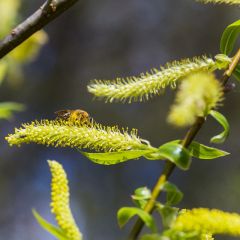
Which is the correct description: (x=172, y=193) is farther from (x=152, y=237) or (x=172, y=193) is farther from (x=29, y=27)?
(x=29, y=27)

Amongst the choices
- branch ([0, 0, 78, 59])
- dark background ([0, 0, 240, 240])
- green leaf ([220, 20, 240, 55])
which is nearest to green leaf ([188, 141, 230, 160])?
green leaf ([220, 20, 240, 55])

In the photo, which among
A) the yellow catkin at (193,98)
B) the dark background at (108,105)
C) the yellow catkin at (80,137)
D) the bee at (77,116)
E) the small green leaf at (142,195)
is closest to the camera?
the yellow catkin at (193,98)

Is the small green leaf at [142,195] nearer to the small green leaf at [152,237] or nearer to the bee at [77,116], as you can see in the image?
the small green leaf at [152,237]

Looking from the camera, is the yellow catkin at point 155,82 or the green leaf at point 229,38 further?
the green leaf at point 229,38

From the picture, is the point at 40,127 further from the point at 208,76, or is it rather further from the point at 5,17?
the point at 5,17

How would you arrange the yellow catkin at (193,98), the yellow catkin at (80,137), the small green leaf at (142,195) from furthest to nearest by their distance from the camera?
the yellow catkin at (80,137) < the small green leaf at (142,195) < the yellow catkin at (193,98)

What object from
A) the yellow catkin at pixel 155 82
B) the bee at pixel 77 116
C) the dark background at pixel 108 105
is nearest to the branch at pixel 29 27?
the bee at pixel 77 116

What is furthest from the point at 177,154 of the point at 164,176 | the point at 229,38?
the point at 229,38
